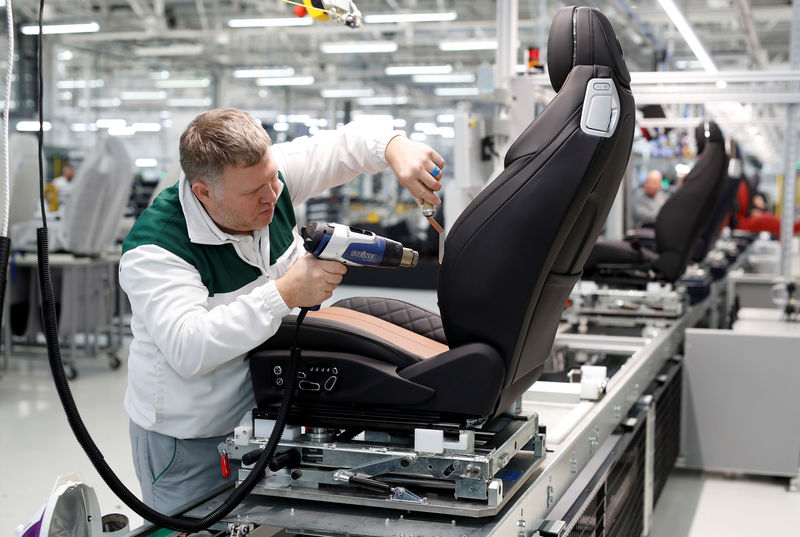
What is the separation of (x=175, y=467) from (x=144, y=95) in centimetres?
1904

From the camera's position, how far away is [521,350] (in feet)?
4.93

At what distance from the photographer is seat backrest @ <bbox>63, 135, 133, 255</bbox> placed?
5914 mm

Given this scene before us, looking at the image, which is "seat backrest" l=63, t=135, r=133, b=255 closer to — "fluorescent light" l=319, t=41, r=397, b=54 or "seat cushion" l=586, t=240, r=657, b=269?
"seat cushion" l=586, t=240, r=657, b=269

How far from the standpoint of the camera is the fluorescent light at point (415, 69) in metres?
17.8

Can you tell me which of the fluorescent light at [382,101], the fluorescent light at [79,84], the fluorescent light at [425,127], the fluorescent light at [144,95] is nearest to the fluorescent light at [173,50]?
the fluorescent light at [79,84]

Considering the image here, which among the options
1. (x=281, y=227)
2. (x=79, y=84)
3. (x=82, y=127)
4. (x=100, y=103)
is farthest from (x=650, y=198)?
(x=79, y=84)

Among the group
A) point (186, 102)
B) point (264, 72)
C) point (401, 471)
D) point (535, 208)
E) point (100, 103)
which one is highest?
point (264, 72)

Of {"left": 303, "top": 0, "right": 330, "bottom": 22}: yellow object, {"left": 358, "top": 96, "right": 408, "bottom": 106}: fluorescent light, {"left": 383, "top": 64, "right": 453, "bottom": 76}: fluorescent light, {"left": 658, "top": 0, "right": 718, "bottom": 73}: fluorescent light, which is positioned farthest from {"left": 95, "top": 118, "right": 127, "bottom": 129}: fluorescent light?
{"left": 303, "top": 0, "right": 330, "bottom": 22}: yellow object

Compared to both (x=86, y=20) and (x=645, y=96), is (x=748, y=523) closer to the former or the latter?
(x=645, y=96)

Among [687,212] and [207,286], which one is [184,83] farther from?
[207,286]

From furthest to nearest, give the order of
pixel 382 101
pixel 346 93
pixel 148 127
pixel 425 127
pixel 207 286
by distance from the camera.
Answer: pixel 346 93, pixel 382 101, pixel 148 127, pixel 425 127, pixel 207 286

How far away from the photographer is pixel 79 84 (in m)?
17.5

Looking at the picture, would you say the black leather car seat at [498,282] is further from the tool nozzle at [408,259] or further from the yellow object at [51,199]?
the yellow object at [51,199]

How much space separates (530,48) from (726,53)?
14615 mm
